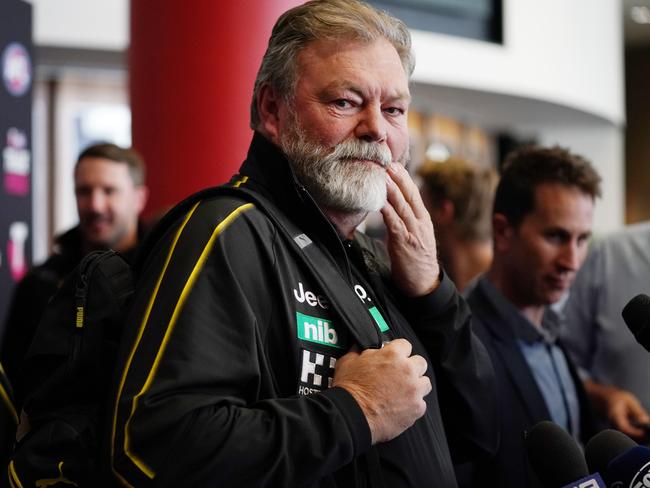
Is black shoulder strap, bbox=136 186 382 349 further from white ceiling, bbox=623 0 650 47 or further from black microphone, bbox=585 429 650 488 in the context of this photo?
white ceiling, bbox=623 0 650 47

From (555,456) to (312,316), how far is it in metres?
0.41

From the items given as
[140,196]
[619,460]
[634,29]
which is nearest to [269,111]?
[619,460]

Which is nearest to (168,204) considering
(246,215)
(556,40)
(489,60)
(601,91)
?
(246,215)

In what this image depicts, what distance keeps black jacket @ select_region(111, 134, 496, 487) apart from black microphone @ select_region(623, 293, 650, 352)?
361 mm

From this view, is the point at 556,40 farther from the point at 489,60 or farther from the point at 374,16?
the point at 374,16

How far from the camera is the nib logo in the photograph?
1.36 meters

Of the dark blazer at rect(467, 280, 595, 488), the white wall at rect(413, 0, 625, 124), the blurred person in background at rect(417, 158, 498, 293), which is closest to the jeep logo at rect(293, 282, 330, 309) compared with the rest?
the dark blazer at rect(467, 280, 595, 488)

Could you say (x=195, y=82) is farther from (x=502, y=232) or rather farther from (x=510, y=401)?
(x=510, y=401)

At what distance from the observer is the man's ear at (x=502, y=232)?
7.99 ft

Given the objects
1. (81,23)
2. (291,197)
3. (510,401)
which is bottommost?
(510,401)

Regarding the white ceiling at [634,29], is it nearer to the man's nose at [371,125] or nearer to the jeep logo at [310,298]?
the man's nose at [371,125]

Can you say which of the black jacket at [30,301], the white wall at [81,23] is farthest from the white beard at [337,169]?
the white wall at [81,23]

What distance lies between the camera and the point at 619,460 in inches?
47.6

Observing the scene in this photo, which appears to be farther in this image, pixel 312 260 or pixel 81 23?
pixel 81 23
